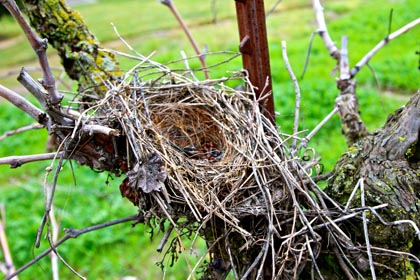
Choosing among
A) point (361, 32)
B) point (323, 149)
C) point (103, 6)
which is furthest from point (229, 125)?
point (103, 6)

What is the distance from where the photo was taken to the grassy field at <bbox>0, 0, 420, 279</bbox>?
2.71 m

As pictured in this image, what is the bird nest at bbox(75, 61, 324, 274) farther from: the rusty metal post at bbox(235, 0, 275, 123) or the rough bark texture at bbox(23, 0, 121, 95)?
the rough bark texture at bbox(23, 0, 121, 95)

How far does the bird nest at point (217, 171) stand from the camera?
713 millimetres

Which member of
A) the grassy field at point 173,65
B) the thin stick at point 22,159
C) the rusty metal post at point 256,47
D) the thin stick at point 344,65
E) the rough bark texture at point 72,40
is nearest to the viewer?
the thin stick at point 22,159

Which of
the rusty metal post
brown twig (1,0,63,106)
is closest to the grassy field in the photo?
the rusty metal post

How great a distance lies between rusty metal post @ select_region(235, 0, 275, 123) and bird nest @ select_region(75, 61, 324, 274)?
3 centimetres

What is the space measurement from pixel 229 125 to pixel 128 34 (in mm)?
5522

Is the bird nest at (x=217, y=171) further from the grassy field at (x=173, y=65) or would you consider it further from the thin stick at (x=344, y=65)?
the thin stick at (x=344, y=65)

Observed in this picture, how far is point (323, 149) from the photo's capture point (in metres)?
3.25

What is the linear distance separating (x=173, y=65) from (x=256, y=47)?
3.85 metres

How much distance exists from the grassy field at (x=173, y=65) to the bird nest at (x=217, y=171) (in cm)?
9

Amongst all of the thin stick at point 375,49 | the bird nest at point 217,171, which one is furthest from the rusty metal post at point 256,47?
the thin stick at point 375,49

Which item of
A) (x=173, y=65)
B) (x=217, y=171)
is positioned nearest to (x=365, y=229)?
(x=217, y=171)

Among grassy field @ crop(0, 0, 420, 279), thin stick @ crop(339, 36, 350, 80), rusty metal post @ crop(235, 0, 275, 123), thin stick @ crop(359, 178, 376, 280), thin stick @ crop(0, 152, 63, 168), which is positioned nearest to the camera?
thin stick @ crop(359, 178, 376, 280)
